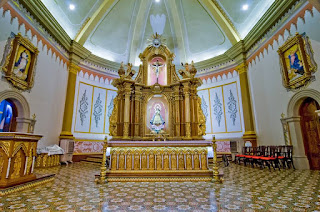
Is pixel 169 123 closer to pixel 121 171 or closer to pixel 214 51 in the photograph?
pixel 121 171

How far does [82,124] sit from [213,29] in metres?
10.4

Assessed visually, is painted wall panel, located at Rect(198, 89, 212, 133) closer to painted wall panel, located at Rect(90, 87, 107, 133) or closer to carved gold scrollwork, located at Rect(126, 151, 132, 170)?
painted wall panel, located at Rect(90, 87, 107, 133)

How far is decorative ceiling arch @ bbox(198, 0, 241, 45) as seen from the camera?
10594 millimetres

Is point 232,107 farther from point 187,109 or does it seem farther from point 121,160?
point 121,160

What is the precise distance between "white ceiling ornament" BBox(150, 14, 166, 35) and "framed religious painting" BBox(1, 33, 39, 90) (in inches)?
309

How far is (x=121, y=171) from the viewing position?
16.7 feet

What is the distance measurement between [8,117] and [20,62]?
2.69m

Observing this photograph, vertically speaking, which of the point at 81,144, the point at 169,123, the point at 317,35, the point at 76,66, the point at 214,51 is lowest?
the point at 81,144

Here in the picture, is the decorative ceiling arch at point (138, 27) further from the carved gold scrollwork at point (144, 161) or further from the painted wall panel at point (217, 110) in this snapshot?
the carved gold scrollwork at point (144, 161)

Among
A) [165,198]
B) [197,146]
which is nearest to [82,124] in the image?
[197,146]

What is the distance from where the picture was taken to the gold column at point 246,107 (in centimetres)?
919

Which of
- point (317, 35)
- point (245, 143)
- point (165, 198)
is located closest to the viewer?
point (165, 198)

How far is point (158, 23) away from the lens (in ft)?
41.1

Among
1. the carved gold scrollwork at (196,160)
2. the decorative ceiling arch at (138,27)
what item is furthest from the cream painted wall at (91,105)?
the carved gold scrollwork at (196,160)
